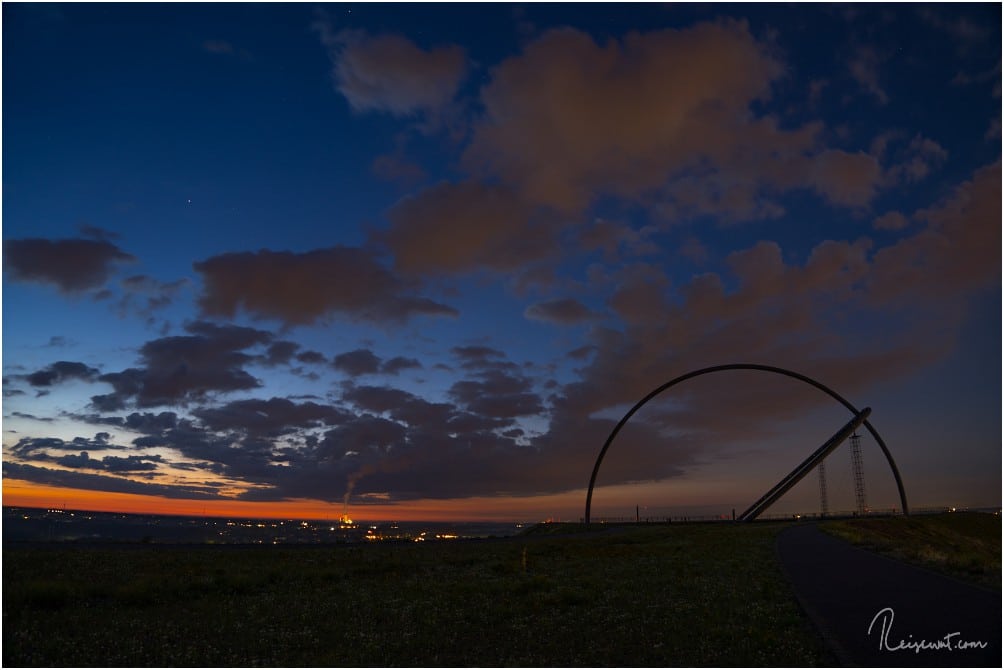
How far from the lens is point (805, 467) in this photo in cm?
10756

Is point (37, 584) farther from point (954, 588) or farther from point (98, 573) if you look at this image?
point (954, 588)

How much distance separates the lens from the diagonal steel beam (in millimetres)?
103062

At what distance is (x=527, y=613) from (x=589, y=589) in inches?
191

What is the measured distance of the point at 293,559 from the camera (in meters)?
40.5

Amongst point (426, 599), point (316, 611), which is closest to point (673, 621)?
point (426, 599)

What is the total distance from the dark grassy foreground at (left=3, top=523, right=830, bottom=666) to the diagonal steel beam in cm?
7753

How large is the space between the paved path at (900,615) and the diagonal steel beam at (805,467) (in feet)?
272

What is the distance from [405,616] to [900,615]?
1398 centimetres
